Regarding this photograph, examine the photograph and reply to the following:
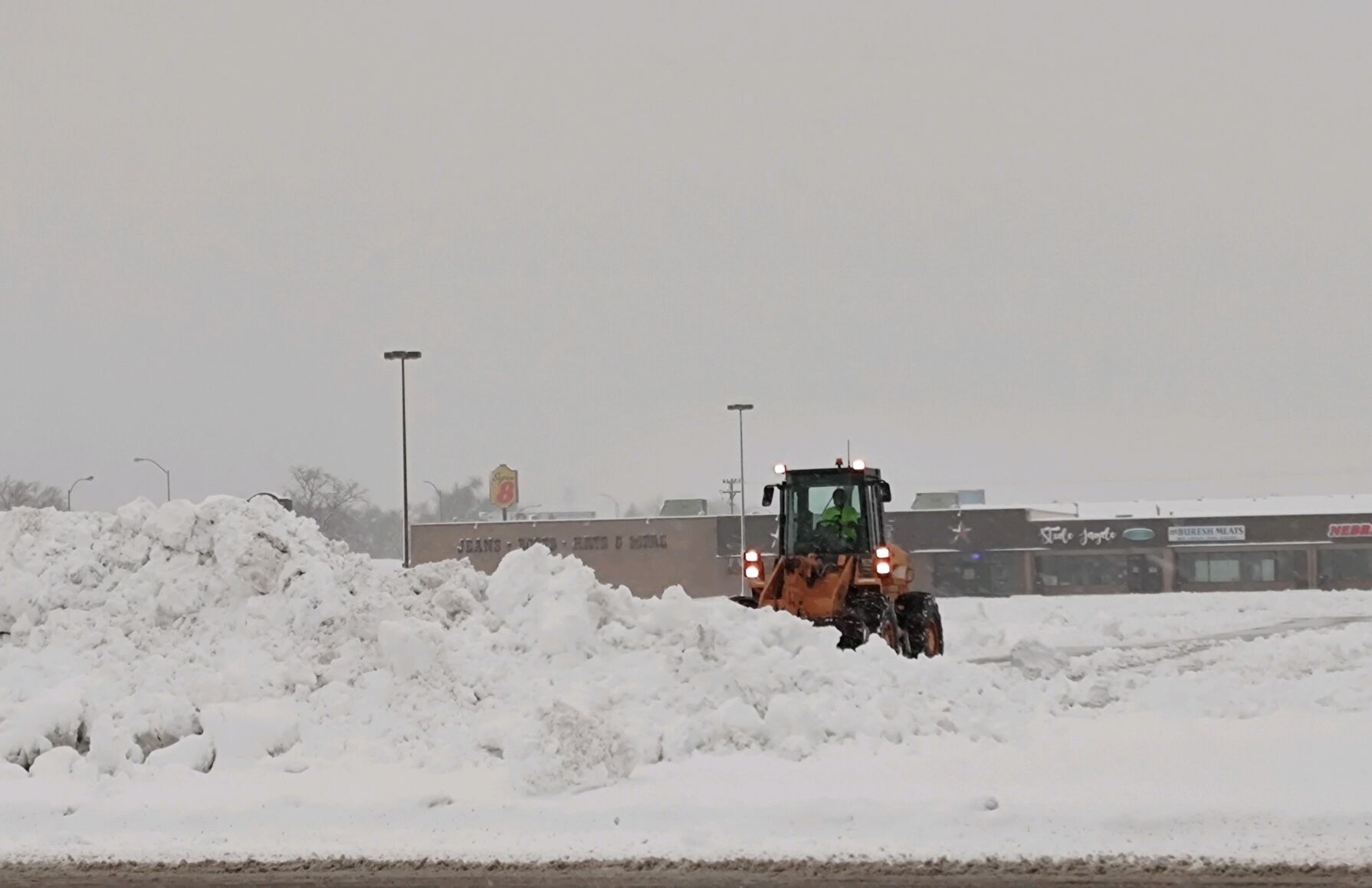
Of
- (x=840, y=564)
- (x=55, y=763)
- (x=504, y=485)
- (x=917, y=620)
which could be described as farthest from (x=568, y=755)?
(x=504, y=485)

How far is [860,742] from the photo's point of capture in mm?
10812

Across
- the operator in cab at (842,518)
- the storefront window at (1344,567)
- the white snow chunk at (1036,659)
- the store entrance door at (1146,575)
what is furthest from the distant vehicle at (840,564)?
the storefront window at (1344,567)

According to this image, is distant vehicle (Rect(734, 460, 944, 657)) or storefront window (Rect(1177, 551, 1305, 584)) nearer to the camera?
distant vehicle (Rect(734, 460, 944, 657))

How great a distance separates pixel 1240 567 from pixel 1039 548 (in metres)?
9.01

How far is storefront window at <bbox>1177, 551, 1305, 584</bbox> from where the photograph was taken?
62312 mm

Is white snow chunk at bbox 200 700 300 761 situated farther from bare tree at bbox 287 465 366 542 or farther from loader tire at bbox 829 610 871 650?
bare tree at bbox 287 465 366 542

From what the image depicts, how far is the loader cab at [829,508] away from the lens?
17.8 metres

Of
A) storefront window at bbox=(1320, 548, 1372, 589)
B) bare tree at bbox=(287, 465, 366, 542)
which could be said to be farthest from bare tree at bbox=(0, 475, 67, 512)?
storefront window at bbox=(1320, 548, 1372, 589)

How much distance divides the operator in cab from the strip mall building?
44677 mm

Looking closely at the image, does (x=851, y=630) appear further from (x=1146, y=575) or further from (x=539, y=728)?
(x=1146, y=575)

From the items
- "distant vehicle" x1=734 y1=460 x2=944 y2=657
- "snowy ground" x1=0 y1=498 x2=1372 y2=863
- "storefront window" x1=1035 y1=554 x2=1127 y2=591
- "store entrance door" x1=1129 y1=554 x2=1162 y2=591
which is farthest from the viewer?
"storefront window" x1=1035 y1=554 x2=1127 y2=591

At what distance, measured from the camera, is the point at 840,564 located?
17.2 meters

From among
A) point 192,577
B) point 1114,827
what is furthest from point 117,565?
point 1114,827

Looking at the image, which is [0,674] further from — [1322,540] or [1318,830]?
[1322,540]
